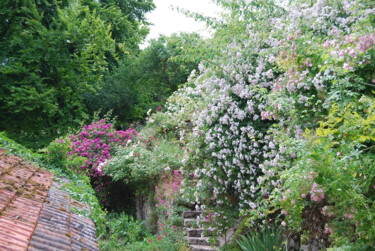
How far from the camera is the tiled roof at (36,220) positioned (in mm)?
1928

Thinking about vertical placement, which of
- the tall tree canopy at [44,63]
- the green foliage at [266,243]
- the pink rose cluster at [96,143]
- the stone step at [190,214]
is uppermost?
the tall tree canopy at [44,63]

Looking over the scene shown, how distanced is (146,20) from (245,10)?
16.9m

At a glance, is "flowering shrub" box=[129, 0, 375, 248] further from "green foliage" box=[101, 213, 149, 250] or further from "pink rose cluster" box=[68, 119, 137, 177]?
"pink rose cluster" box=[68, 119, 137, 177]

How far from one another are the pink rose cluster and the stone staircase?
405 cm

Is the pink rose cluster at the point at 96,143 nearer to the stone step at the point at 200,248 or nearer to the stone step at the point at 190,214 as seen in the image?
the stone step at the point at 190,214

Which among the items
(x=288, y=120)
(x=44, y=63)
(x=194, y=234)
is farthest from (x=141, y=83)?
(x=288, y=120)

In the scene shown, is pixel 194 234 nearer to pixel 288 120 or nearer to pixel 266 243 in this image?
pixel 266 243

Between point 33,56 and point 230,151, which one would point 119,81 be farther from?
point 230,151

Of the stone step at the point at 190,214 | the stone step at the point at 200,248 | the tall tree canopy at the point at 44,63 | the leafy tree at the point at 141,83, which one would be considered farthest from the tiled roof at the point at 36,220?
the leafy tree at the point at 141,83

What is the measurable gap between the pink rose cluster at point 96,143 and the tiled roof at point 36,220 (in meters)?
7.62

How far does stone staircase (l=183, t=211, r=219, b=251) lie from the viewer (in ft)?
24.0

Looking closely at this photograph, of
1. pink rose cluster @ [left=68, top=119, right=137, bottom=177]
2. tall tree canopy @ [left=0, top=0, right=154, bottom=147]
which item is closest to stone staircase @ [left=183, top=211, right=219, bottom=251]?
pink rose cluster @ [left=68, top=119, right=137, bottom=177]

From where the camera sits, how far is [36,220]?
2416 millimetres

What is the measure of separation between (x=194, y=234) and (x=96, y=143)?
19.0 ft
